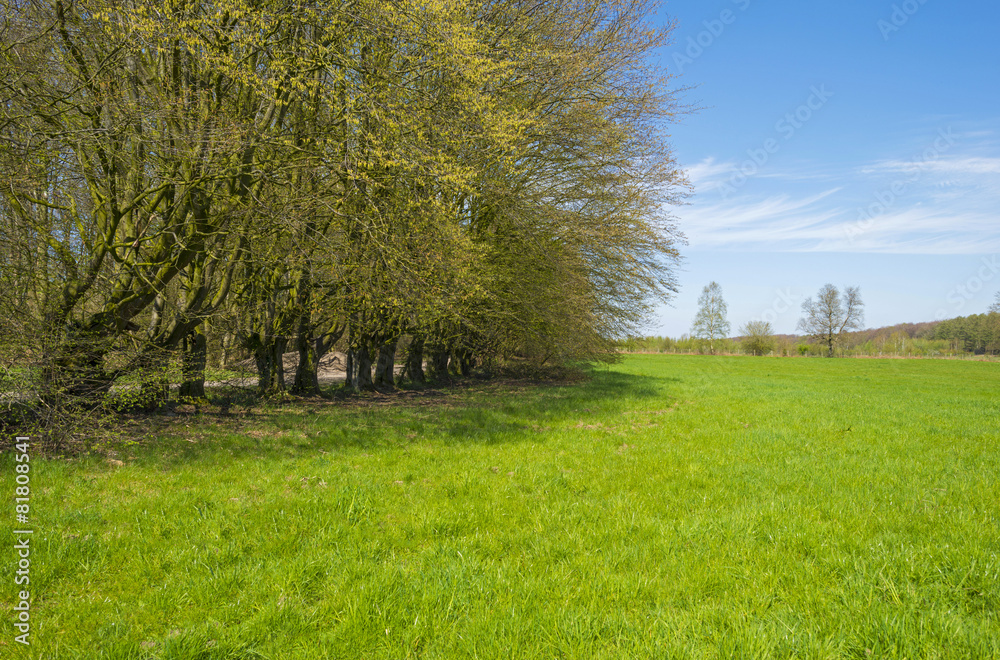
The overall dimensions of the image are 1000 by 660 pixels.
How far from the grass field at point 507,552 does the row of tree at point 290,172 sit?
10.4ft

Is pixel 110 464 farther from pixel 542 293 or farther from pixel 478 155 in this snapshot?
pixel 542 293

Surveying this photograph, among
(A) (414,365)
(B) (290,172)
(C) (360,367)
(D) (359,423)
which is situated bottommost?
(D) (359,423)

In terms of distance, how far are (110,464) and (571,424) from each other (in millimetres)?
8316

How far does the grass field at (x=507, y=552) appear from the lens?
3.27m

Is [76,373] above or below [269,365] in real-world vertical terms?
above

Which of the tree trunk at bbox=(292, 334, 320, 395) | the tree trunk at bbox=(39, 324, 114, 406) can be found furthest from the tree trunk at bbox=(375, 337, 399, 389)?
the tree trunk at bbox=(39, 324, 114, 406)

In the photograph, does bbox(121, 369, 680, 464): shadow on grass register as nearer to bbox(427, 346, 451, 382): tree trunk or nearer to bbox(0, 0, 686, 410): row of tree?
bbox(0, 0, 686, 410): row of tree

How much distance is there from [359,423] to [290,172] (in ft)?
18.5

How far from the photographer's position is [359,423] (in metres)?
10.8

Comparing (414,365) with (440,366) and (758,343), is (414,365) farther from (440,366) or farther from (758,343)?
(758,343)

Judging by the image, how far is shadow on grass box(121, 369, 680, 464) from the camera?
8.39m

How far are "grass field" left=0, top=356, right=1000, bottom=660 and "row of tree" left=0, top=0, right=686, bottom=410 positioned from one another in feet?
10.4

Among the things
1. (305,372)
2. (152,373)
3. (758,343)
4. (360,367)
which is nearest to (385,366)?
(360,367)

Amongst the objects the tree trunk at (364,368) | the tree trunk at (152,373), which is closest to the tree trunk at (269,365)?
the tree trunk at (364,368)
